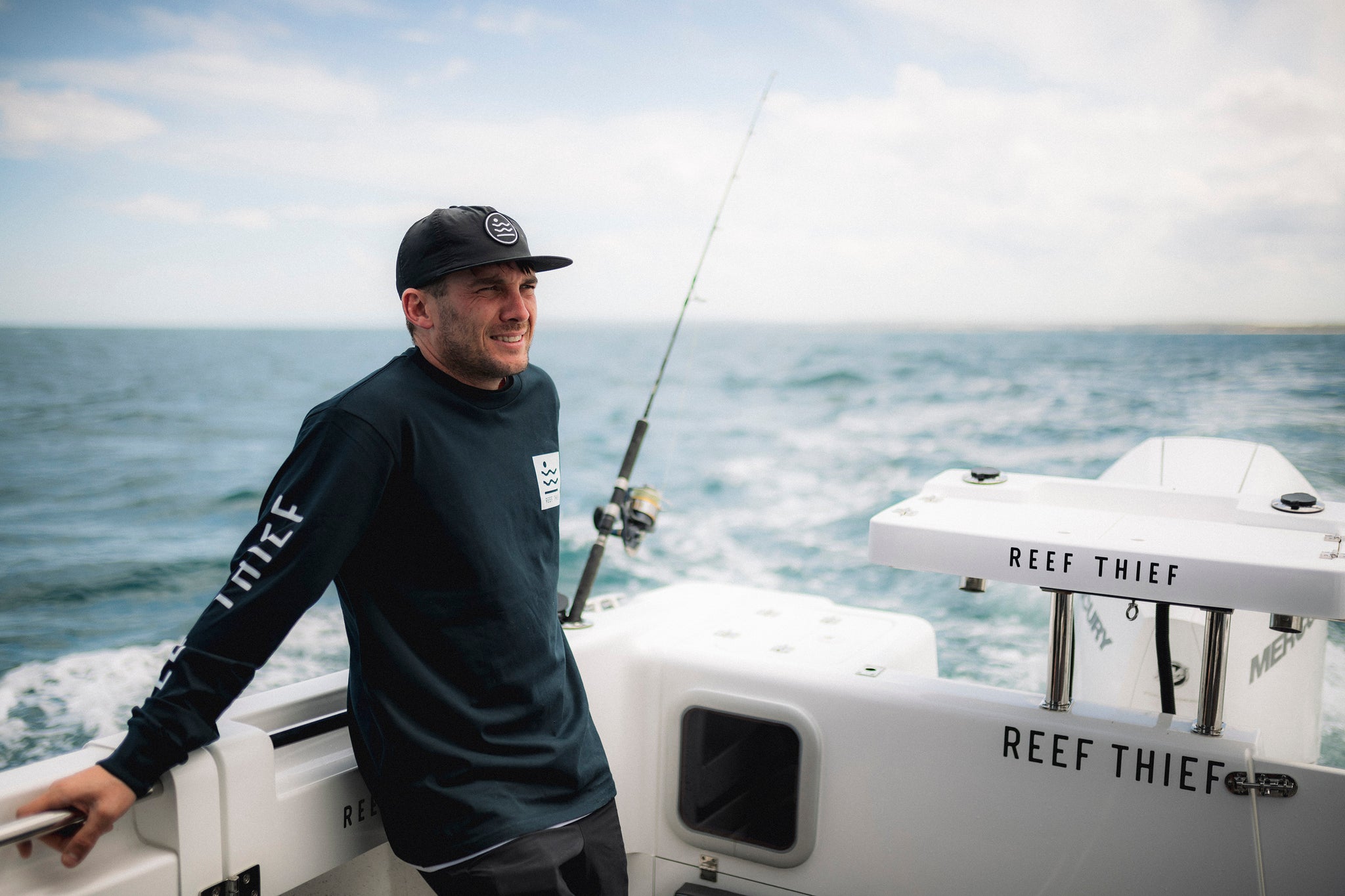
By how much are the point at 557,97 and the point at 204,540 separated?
14.2 meters

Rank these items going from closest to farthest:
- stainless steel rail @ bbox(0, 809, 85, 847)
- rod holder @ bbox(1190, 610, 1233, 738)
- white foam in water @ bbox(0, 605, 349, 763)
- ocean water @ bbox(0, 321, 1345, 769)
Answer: stainless steel rail @ bbox(0, 809, 85, 847) < rod holder @ bbox(1190, 610, 1233, 738) < white foam in water @ bbox(0, 605, 349, 763) < ocean water @ bbox(0, 321, 1345, 769)

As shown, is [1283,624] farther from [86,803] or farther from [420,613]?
[86,803]

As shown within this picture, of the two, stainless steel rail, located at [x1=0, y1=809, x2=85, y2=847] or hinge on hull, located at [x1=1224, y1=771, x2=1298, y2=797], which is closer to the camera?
stainless steel rail, located at [x1=0, y1=809, x2=85, y2=847]

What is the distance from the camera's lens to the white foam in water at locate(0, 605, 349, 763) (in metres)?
5.79

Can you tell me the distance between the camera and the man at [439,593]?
110 cm

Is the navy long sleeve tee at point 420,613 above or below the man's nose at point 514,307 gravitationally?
below

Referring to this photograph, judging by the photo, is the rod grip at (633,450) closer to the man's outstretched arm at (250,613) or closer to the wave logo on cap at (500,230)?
the wave logo on cap at (500,230)

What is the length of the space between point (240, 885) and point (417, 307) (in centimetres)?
76

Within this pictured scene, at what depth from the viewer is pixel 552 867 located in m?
1.26

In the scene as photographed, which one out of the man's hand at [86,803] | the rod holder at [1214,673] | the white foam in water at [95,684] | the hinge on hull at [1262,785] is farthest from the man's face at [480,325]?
the white foam in water at [95,684]

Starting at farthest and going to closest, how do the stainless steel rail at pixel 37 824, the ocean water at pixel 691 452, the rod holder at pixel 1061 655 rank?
1. the ocean water at pixel 691 452
2. the rod holder at pixel 1061 655
3. the stainless steel rail at pixel 37 824

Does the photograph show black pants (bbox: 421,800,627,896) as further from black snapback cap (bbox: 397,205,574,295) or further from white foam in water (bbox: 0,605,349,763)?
white foam in water (bbox: 0,605,349,763)

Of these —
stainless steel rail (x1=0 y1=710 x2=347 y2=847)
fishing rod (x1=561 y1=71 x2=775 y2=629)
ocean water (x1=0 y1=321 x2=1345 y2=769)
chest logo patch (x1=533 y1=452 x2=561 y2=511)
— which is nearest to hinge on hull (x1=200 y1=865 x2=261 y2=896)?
stainless steel rail (x1=0 y1=710 x2=347 y2=847)

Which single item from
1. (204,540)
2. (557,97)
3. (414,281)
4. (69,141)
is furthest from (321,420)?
(69,141)
